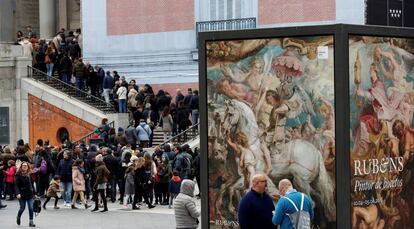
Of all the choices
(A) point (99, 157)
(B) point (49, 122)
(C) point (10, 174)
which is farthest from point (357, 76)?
(B) point (49, 122)

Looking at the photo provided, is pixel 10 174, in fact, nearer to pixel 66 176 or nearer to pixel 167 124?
pixel 66 176

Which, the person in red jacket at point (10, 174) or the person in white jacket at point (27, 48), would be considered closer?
the person in red jacket at point (10, 174)

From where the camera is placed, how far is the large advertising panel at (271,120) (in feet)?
45.4

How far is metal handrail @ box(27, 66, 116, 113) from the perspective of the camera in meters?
38.8

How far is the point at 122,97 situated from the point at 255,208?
24603 millimetres

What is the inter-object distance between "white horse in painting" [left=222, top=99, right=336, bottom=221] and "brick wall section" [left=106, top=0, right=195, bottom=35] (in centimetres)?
2628

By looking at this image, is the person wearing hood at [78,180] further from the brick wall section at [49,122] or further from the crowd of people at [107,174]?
the brick wall section at [49,122]

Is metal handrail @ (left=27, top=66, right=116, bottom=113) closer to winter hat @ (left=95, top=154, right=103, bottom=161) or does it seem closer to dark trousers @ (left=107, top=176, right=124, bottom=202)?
dark trousers @ (left=107, top=176, right=124, bottom=202)

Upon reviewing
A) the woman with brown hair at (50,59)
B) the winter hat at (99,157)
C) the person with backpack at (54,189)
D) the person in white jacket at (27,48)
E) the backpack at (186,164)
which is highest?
the person in white jacket at (27,48)

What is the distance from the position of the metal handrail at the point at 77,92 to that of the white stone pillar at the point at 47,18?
11.2m

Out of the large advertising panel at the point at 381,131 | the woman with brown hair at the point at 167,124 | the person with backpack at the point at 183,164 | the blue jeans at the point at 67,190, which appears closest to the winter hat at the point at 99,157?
the blue jeans at the point at 67,190

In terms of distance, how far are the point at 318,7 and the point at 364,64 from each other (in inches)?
931

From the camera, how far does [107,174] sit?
2719 cm

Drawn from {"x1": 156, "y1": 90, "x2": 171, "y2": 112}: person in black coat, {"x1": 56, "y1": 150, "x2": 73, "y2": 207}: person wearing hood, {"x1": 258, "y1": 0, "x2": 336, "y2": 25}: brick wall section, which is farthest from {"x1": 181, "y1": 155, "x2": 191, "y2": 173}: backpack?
{"x1": 258, "y1": 0, "x2": 336, "y2": 25}: brick wall section
